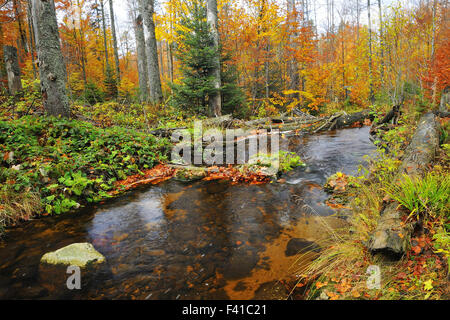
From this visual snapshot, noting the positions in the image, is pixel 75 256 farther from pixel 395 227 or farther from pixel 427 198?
pixel 427 198

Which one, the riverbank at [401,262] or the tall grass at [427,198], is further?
the tall grass at [427,198]

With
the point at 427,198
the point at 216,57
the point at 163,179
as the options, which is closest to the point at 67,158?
the point at 163,179

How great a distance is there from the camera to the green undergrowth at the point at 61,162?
15.7 ft

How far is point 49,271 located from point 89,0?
26.8 metres

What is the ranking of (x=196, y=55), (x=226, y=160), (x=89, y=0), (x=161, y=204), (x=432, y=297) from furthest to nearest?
(x=89, y=0) → (x=196, y=55) → (x=226, y=160) → (x=161, y=204) → (x=432, y=297)

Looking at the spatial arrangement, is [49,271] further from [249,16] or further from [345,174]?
[249,16]

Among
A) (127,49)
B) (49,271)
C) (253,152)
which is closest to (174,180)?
(253,152)

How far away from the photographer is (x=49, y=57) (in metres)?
6.99

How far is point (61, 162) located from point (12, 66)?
22.6ft

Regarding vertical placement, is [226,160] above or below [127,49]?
below

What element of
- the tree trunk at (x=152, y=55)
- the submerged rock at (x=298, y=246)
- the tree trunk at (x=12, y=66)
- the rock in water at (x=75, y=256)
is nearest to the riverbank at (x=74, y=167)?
the rock in water at (x=75, y=256)

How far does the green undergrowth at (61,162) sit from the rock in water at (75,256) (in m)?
1.75

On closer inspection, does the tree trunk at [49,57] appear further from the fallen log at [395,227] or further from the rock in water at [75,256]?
the fallen log at [395,227]

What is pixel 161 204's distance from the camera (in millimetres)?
5242
